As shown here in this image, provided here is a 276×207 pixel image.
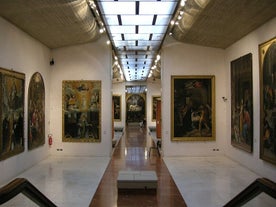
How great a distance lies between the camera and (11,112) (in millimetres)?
9422

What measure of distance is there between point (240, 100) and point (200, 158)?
10.3ft

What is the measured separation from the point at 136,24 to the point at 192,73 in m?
3.60

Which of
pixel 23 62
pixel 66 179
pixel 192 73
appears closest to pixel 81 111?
pixel 23 62

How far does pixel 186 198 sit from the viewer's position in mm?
7594

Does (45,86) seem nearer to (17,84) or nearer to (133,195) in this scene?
(17,84)

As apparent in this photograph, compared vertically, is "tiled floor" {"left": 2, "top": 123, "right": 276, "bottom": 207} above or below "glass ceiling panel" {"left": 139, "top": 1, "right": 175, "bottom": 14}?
below

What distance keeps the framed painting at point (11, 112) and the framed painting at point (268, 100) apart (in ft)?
24.7

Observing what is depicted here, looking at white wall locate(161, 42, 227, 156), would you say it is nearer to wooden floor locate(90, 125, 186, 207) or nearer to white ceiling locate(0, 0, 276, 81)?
white ceiling locate(0, 0, 276, 81)

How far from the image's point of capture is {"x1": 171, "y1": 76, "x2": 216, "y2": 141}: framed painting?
13828 mm

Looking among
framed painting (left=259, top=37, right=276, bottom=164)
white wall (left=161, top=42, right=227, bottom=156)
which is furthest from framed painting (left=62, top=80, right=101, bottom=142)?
framed painting (left=259, top=37, right=276, bottom=164)

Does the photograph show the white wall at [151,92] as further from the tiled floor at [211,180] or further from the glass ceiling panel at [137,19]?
the glass ceiling panel at [137,19]

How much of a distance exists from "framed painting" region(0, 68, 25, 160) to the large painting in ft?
2.61

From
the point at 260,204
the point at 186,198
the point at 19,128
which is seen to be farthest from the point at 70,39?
the point at 260,204

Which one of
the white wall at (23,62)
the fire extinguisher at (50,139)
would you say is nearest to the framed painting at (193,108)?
the fire extinguisher at (50,139)
